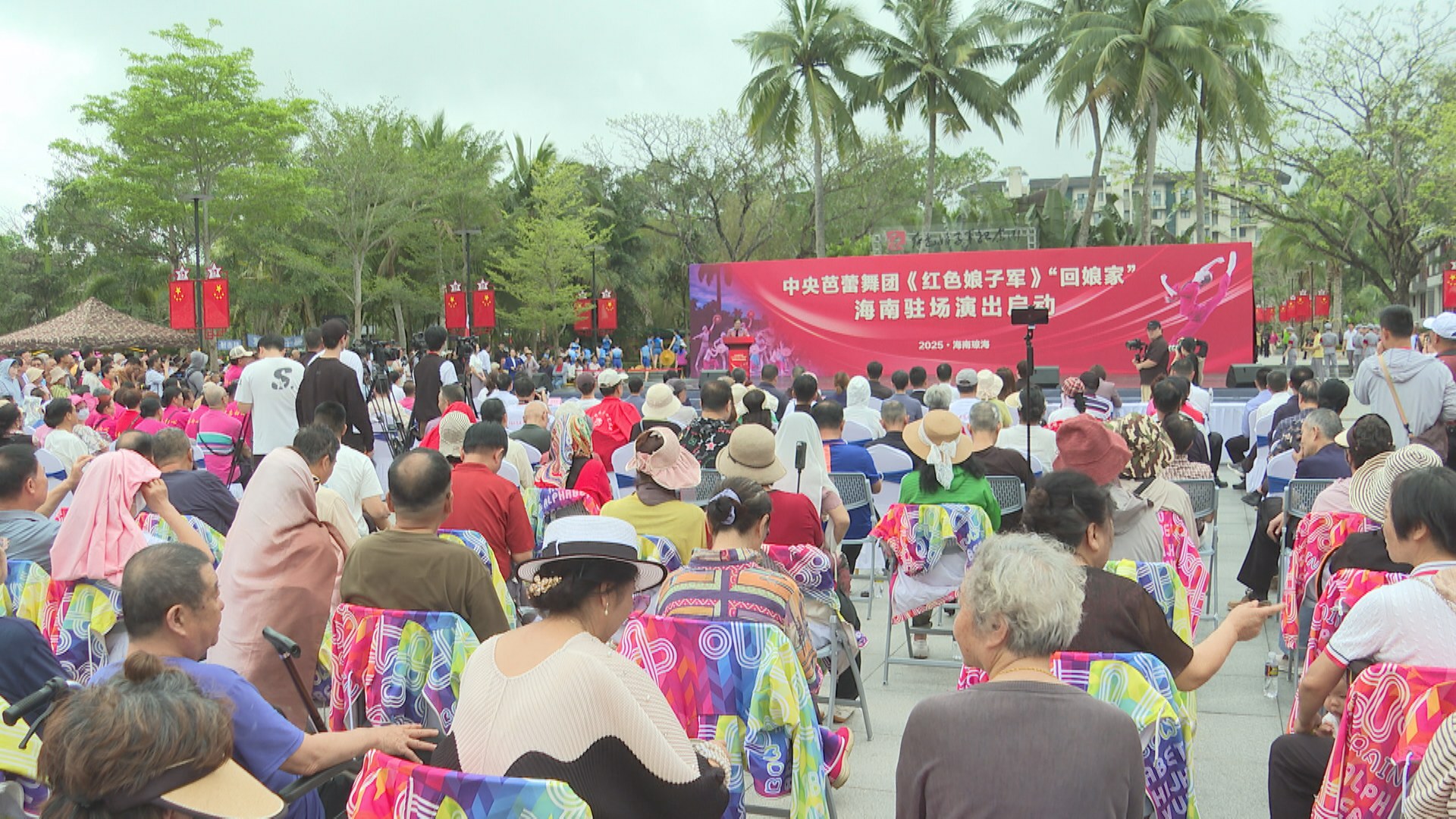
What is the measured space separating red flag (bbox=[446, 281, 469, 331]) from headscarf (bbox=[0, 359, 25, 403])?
14.7 meters

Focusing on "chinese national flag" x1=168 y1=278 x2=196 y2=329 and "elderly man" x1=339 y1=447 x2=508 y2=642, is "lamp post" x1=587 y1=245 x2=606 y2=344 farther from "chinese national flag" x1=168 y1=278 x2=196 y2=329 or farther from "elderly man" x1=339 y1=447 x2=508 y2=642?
"elderly man" x1=339 y1=447 x2=508 y2=642

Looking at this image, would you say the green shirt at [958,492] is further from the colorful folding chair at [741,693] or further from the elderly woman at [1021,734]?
the elderly woman at [1021,734]

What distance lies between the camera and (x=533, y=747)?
2.12 metres

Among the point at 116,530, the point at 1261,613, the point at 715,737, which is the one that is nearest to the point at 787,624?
the point at 715,737

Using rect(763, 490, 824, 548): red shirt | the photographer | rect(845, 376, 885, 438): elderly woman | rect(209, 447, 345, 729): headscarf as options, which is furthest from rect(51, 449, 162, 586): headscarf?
the photographer

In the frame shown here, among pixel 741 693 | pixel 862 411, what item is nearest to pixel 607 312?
pixel 862 411

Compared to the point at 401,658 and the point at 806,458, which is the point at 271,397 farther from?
the point at 401,658

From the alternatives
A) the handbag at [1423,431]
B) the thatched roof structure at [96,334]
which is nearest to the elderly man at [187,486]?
the handbag at [1423,431]

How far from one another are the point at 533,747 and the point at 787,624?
4.28ft

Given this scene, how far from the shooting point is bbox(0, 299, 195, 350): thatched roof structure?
32.4m

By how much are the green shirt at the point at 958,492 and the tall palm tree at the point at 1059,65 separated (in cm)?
2424

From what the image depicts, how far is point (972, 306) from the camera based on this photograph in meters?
22.5

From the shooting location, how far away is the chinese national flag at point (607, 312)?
34812 millimetres

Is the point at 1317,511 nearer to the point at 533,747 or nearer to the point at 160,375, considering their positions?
the point at 533,747
